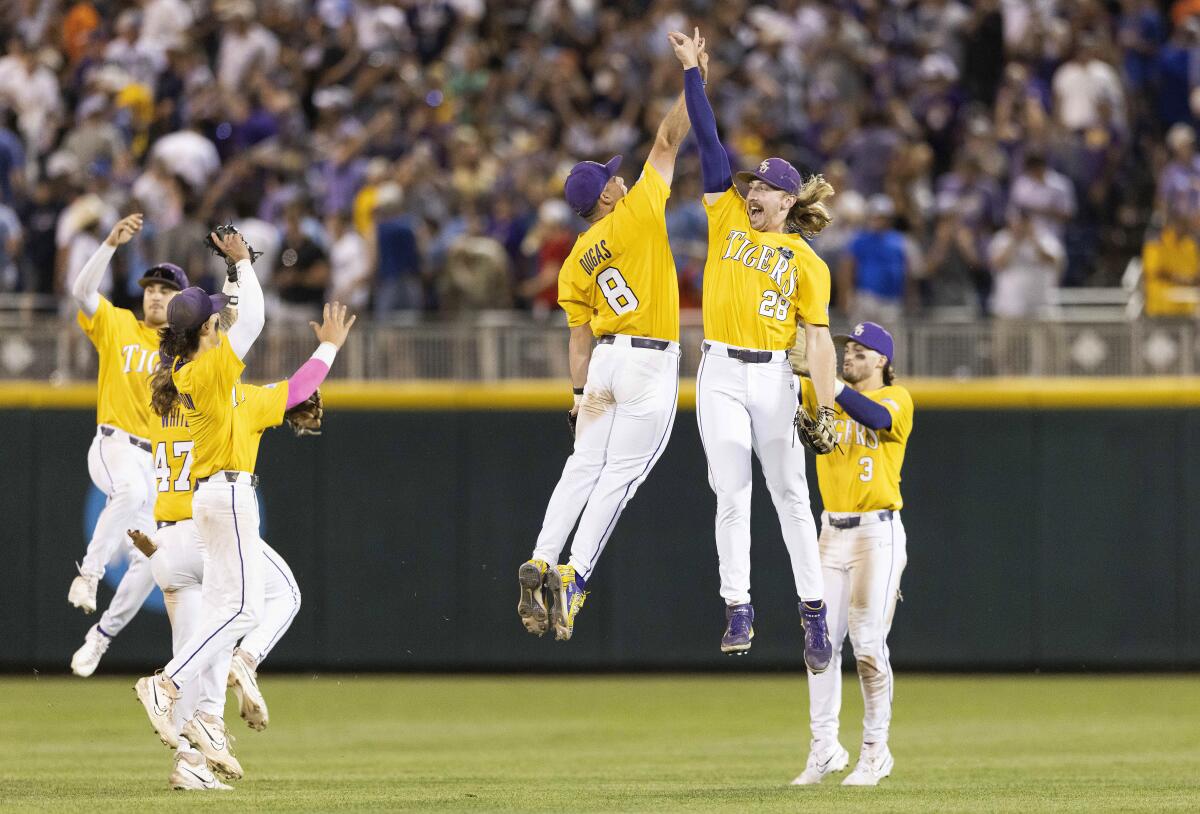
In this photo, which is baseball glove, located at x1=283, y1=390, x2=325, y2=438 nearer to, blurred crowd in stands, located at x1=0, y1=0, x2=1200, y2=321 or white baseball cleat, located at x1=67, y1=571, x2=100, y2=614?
white baseball cleat, located at x1=67, y1=571, x2=100, y2=614

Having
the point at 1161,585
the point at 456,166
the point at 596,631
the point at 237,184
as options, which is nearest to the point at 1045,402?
the point at 1161,585

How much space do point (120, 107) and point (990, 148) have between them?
8.02m

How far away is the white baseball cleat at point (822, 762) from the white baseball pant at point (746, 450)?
3.47 ft

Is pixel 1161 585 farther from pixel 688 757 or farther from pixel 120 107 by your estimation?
pixel 120 107

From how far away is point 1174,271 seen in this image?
16125 mm

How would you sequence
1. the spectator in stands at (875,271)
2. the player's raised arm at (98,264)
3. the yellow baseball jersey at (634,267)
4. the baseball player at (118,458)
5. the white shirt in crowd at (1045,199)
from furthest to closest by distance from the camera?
the white shirt in crowd at (1045,199)
the spectator in stands at (875,271)
the baseball player at (118,458)
the player's raised arm at (98,264)
the yellow baseball jersey at (634,267)

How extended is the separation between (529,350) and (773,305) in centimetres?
645

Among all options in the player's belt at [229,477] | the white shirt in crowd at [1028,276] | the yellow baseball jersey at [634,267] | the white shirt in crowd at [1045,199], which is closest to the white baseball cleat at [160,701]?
the player's belt at [229,477]

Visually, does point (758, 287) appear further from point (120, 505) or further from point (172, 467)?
point (120, 505)

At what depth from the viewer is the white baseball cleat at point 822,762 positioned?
425 inches

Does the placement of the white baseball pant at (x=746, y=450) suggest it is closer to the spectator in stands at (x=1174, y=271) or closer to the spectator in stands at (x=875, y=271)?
the spectator in stands at (x=875, y=271)

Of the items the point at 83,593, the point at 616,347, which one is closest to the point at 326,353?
the point at 616,347

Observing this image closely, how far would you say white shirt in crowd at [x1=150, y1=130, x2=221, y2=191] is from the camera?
57.5 ft

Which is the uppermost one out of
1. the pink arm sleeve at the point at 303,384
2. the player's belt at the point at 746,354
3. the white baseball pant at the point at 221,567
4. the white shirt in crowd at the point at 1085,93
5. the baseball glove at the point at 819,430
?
the white shirt in crowd at the point at 1085,93
